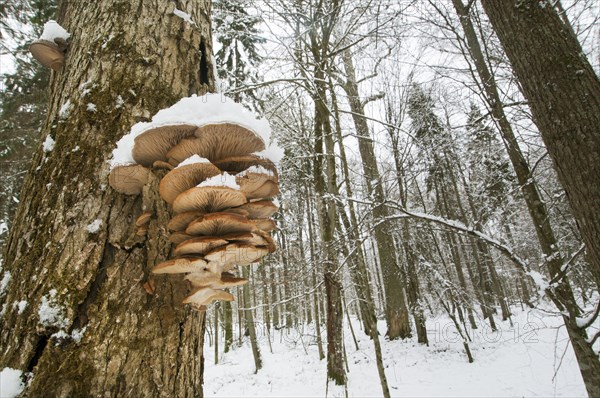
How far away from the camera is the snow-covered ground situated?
742cm

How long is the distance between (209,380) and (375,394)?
7.65 meters

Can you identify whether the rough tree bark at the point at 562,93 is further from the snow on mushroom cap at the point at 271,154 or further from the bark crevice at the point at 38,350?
the bark crevice at the point at 38,350

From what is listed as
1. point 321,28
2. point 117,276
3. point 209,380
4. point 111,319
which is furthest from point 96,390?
point 209,380

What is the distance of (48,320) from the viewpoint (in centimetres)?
90

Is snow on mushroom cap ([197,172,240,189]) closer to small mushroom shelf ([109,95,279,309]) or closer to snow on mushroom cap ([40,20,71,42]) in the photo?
small mushroom shelf ([109,95,279,309])

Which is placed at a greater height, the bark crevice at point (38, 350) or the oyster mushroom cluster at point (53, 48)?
the oyster mushroom cluster at point (53, 48)

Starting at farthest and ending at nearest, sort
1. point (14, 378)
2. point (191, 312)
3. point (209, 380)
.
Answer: point (209, 380), point (191, 312), point (14, 378)

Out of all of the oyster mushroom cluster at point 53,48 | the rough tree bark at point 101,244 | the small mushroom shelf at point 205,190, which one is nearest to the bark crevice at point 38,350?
the rough tree bark at point 101,244

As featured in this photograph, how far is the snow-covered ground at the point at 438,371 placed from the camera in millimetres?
7418

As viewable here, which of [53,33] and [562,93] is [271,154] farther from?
[562,93]

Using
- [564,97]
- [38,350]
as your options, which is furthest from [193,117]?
[564,97]

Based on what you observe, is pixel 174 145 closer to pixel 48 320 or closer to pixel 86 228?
pixel 86 228

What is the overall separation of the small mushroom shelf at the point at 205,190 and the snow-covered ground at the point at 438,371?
587 cm

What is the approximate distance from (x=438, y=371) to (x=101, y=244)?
1026cm
